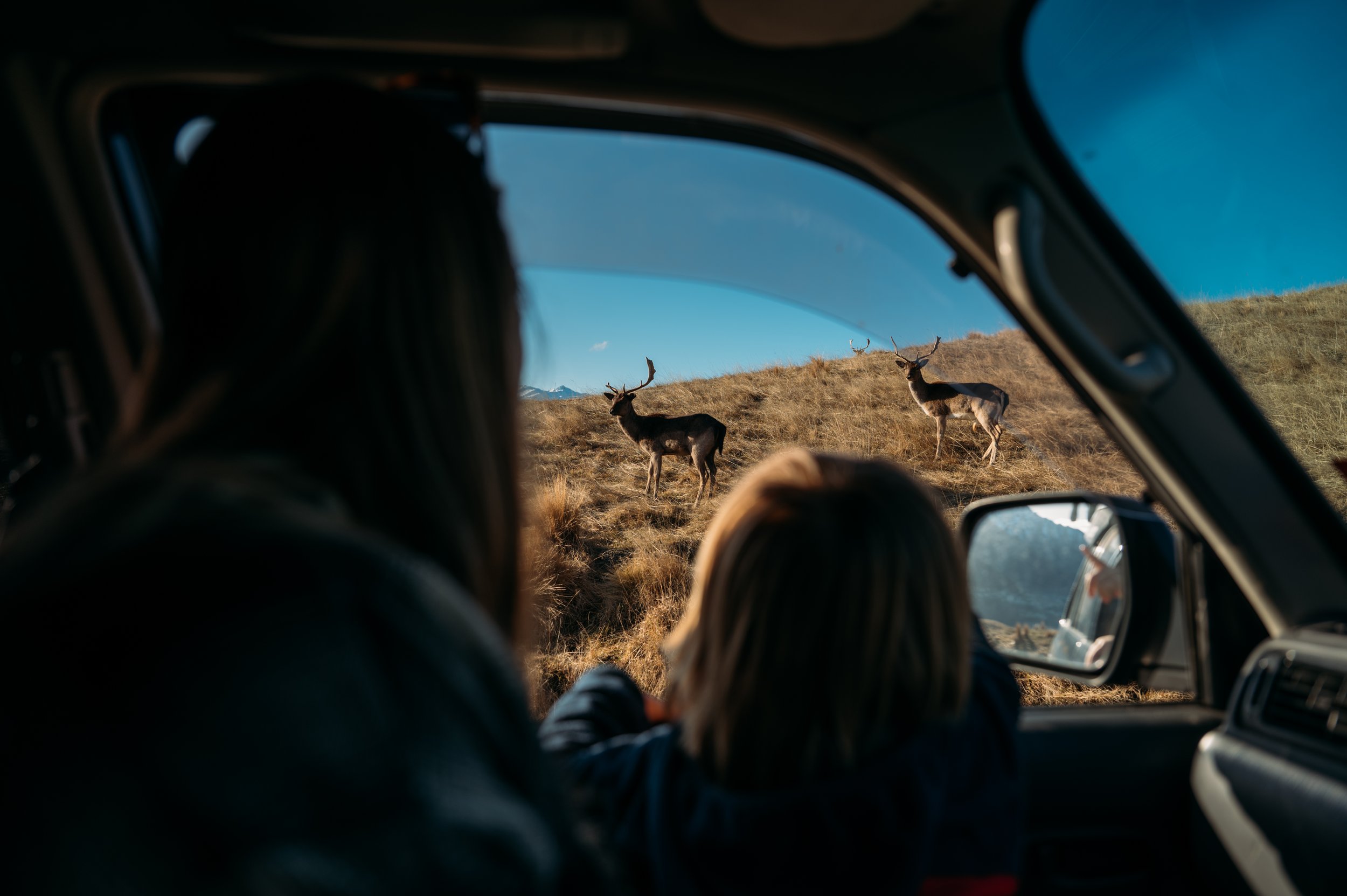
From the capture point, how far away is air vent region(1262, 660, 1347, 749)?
1.26 metres

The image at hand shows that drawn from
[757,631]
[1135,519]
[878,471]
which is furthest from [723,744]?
[1135,519]

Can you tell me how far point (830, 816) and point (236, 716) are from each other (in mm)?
724

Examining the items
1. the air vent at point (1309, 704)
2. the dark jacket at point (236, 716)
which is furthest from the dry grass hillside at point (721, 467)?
the dark jacket at point (236, 716)

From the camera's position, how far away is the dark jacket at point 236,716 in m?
0.41

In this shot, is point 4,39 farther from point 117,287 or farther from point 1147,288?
point 1147,288

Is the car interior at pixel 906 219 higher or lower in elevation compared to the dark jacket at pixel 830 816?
higher

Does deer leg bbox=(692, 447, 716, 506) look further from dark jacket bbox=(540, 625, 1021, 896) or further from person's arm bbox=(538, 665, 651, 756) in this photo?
dark jacket bbox=(540, 625, 1021, 896)

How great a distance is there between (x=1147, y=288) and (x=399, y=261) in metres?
1.33

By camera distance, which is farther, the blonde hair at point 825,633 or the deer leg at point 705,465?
the deer leg at point 705,465

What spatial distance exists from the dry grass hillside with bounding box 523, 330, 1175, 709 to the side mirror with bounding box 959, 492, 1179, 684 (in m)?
0.13

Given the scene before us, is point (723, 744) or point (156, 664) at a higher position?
→ point (156, 664)

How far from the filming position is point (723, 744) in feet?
3.27

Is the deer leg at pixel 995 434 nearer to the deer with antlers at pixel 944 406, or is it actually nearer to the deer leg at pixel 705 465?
the deer with antlers at pixel 944 406

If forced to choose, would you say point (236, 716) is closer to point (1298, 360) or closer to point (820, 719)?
point (820, 719)
